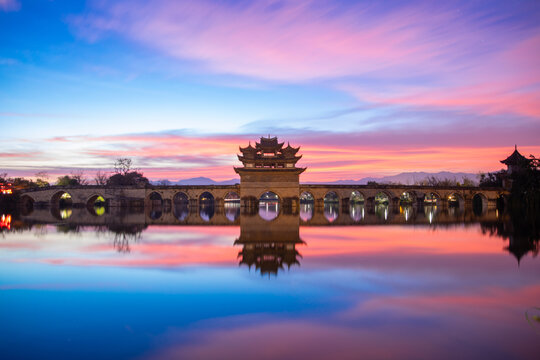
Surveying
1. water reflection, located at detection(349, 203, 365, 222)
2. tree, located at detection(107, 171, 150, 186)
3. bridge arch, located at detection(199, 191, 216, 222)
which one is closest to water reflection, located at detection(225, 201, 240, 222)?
bridge arch, located at detection(199, 191, 216, 222)

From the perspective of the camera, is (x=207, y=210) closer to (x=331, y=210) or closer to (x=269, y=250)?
(x=331, y=210)

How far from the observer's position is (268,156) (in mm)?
46312

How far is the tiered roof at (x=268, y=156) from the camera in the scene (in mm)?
45781

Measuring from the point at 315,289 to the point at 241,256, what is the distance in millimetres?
4862

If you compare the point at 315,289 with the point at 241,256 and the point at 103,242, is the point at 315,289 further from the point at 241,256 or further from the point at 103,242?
the point at 103,242

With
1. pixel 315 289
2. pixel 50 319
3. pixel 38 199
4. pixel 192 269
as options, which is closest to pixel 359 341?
pixel 315 289

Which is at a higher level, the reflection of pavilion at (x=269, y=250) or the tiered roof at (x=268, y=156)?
the tiered roof at (x=268, y=156)

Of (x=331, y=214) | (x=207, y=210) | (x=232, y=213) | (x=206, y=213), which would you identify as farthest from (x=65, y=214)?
(x=331, y=214)

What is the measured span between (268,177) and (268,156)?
2.38m

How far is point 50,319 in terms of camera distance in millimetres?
7133

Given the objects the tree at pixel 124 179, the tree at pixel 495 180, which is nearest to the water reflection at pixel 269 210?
the tree at pixel 124 179

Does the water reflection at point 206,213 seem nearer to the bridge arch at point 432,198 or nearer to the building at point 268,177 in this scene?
the building at point 268,177

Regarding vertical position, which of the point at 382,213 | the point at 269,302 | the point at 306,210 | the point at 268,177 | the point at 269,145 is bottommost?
the point at 306,210

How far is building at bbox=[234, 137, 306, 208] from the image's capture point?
45.5 metres
